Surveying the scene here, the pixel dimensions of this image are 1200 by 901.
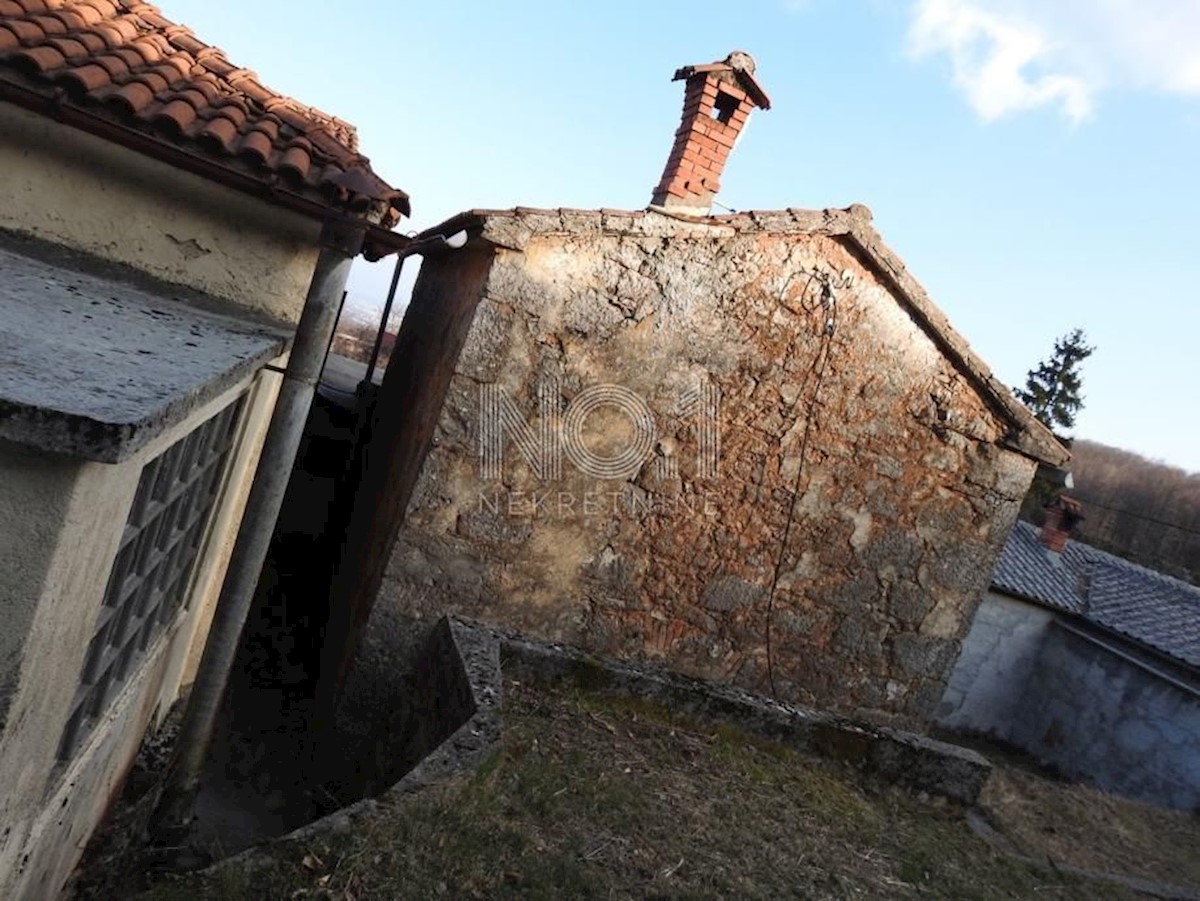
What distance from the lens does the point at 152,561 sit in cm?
352

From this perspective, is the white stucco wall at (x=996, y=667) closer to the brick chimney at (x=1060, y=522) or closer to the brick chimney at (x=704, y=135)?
the brick chimney at (x=1060, y=522)

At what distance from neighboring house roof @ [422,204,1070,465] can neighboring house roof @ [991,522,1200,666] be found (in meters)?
10.1

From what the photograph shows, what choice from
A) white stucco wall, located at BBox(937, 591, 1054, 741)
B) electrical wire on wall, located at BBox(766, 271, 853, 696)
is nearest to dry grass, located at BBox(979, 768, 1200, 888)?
electrical wire on wall, located at BBox(766, 271, 853, 696)

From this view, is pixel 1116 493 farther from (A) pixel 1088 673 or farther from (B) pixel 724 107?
(B) pixel 724 107

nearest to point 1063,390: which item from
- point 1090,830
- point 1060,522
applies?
point 1060,522

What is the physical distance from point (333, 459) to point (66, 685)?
26.9 feet

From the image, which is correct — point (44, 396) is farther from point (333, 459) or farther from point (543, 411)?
point (333, 459)

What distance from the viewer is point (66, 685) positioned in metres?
2.49

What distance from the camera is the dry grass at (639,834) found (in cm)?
344

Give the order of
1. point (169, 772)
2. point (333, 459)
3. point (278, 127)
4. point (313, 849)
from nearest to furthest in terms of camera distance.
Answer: point (313, 849) < point (278, 127) < point (169, 772) < point (333, 459)

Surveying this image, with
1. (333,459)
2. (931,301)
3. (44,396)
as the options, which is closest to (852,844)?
(931,301)

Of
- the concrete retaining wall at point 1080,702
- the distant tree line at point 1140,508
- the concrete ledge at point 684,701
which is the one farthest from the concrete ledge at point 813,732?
the distant tree line at point 1140,508

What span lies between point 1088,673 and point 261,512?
632 inches

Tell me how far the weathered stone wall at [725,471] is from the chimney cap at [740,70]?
142 cm
